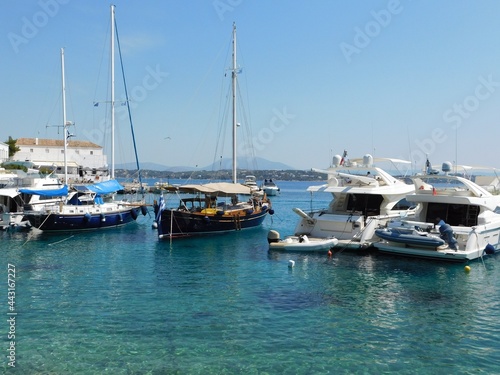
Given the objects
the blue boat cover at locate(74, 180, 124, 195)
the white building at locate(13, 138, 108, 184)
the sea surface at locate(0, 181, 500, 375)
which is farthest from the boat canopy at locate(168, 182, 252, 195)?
the white building at locate(13, 138, 108, 184)

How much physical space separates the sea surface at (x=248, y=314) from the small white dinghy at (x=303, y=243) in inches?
22.9

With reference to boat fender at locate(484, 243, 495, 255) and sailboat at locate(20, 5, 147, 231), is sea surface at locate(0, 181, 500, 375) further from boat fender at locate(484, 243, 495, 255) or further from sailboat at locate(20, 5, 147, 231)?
sailboat at locate(20, 5, 147, 231)

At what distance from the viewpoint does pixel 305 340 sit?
11562mm

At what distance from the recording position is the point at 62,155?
9225 cm

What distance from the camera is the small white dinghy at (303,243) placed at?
22.6 m

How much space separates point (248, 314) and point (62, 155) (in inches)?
3443

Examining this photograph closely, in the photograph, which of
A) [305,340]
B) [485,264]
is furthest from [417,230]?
[305,340]

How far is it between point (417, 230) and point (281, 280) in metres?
7.70

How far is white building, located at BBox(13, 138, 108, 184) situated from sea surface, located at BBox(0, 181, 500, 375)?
66.1 meters

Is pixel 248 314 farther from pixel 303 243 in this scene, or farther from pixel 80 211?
pixel 80 211

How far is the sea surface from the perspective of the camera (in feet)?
34.0

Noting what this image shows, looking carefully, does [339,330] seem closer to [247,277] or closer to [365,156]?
[247,277]

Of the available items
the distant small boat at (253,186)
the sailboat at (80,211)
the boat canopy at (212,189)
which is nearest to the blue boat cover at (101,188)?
the sailboat at (80,211)

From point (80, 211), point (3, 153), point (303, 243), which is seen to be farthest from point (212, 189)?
point (3, 153)
